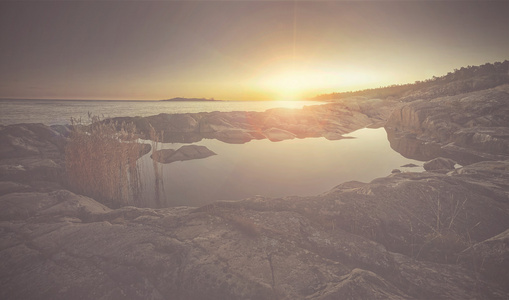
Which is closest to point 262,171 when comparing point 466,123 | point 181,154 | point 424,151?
point 181,154

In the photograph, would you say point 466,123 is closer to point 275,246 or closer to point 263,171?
point 263,171

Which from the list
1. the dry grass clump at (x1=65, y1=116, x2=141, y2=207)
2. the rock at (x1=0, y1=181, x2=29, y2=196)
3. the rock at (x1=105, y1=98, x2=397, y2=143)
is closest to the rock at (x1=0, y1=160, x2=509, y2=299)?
the rock at (x1=0, y1=181, x2=29, y2=196)

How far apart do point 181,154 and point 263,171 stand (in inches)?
281

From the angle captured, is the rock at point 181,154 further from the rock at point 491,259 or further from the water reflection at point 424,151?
the water reflection at point 424,151

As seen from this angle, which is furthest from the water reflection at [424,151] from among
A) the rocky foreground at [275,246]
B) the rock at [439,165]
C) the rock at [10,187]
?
the rock at [10,187]

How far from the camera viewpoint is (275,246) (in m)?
5.14

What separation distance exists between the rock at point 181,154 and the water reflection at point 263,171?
2.26ft

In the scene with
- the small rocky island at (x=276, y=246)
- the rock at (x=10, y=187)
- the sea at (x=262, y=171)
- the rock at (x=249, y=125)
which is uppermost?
the rock at (x=249, y=125)

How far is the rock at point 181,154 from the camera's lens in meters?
17.3

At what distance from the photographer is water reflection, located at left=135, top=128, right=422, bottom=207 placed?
11969 mm

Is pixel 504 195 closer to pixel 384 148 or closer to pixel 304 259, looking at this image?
pixel 304 259

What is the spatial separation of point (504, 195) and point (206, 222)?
8.59 meters

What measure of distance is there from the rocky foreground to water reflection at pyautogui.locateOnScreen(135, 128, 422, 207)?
462 centimetres

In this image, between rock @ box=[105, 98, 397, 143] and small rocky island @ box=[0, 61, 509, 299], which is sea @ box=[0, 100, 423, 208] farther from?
rock @ box=[105, 98, 397, 143]
